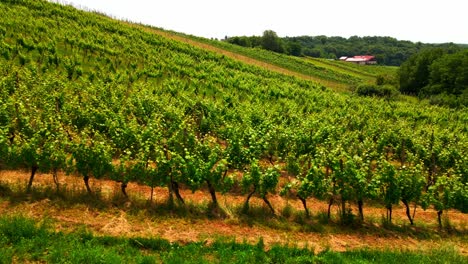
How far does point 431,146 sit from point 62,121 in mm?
18051

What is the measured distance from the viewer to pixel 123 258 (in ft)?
28.0

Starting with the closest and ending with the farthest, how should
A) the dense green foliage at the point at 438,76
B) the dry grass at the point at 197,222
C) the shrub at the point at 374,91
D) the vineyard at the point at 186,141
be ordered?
the dry grass at the point at 197,222 → the vineyard at the point at 186,141 → the shrub at the point at 374,91 → the dense green foliage at the point at 438,76

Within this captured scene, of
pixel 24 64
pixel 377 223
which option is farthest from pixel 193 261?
pixel 24 64

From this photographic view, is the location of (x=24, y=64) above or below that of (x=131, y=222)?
above

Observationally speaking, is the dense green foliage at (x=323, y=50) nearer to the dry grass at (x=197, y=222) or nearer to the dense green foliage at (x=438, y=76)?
the dense green foliage at (x=438, y=76)

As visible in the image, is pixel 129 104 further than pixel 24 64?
No

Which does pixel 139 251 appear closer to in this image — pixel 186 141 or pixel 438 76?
pixel 186 141

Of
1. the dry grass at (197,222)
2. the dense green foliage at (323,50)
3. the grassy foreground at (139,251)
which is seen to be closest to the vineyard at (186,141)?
the dry grass at (197,222)

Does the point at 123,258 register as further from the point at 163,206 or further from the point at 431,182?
the point at 431,182

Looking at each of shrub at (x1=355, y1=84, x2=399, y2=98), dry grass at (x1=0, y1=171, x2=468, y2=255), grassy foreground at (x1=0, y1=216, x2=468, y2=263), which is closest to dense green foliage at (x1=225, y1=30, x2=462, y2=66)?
shrub at (x1=355, y1=84, x2=399, y2=98)

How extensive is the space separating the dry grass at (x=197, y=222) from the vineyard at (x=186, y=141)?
0.49 m

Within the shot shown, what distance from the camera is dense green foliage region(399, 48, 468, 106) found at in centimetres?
5653

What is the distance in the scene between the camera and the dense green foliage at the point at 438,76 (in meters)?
56.5

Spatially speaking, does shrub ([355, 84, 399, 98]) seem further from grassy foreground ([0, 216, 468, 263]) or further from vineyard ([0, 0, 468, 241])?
grassy foreground ([0, 216, 468, 263])
